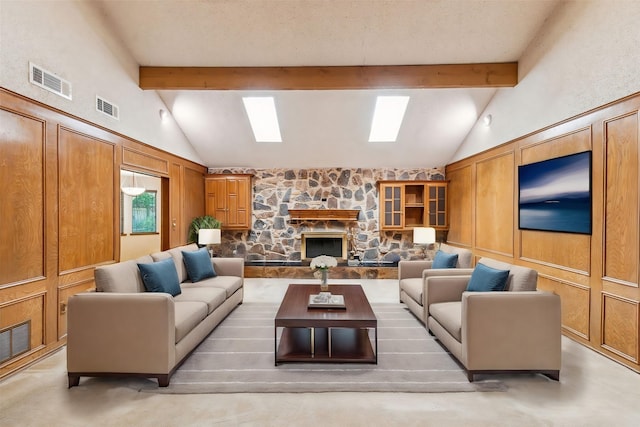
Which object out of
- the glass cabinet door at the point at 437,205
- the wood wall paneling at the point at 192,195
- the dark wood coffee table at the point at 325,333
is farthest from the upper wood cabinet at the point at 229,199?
the glass cabinet door at the point at 437,205

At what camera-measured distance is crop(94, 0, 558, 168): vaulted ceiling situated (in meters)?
3.79

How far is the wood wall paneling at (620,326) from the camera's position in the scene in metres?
2.92

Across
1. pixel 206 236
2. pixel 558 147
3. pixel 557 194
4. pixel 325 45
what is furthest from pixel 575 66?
pixel 206 236

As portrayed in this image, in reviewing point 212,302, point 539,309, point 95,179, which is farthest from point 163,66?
point 539,309

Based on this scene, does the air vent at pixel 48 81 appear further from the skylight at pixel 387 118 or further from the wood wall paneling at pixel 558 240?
the wood wall paneling at pixel 558 240

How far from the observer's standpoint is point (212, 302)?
11.9 ft

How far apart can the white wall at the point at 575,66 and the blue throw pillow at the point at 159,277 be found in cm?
485

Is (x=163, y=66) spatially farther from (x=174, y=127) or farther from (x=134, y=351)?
(x=134, y=351)

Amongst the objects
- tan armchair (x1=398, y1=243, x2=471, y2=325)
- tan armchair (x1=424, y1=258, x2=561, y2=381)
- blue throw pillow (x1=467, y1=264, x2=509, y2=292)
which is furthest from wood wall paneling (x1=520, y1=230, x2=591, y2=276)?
tan armchair (x1=424, y1=258, x2=561, y2=381)

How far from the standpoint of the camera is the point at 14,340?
283 cm

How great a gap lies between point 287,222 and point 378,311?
143 inches

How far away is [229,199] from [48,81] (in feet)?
14.2

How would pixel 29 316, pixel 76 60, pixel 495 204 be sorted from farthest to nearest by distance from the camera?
pixel 495 204, pixel 76 60, pixel 29 316

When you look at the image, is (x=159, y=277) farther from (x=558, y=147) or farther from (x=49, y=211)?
(x=558, y=147)
